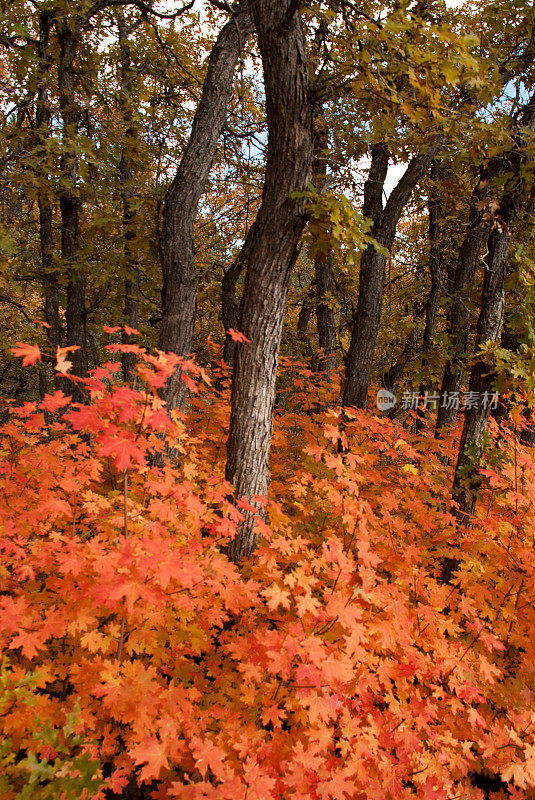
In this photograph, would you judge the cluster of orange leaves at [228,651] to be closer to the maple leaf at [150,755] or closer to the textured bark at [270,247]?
the maple leaf at [150,755]

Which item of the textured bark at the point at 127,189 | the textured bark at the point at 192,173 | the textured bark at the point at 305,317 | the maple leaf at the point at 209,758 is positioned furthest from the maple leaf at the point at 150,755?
the textured bark at the point at 305,317

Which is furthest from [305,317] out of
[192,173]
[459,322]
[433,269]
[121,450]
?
[121,450]

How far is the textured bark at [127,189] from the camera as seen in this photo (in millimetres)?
6768

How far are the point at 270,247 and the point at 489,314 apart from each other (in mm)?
2501

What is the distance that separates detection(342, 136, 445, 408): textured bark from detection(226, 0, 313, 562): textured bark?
304 centimetres

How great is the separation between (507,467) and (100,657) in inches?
144

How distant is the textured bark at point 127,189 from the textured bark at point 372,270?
11.5 feet

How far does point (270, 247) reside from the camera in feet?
10.5

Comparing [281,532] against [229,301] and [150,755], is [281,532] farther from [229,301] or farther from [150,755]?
[229,301]

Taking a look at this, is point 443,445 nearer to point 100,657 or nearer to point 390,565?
point 390,565

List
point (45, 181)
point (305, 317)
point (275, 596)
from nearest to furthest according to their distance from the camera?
1. point (275, 596)
2. point (45, 181)
3. point (305, 317)

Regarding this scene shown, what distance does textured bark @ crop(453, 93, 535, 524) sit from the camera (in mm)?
3852

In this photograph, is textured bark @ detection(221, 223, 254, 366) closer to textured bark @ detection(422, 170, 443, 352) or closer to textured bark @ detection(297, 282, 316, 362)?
textured bark @ detection(297, 282, 316, 362)

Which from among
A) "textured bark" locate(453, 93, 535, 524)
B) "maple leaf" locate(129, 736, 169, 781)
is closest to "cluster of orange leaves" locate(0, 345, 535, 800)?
"maple leaf" locate(129, 736, 169, 781)
